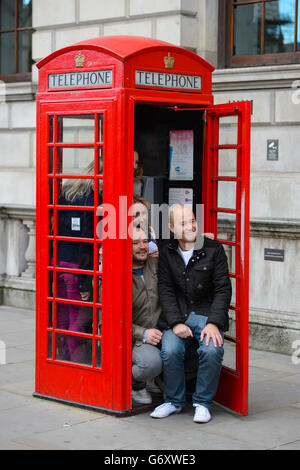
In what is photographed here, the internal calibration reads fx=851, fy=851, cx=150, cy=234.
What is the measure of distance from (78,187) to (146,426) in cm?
167

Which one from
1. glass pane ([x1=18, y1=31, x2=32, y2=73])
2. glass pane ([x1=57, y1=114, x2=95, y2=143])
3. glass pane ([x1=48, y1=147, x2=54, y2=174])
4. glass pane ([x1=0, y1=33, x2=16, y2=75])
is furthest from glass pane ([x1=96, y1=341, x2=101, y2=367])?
glass pane ([x1=0, y1=33, x2=16, y2=75])

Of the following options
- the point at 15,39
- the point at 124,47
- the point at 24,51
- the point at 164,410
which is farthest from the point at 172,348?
the point at 15,39

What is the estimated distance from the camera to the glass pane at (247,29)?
→ 8.81 metres

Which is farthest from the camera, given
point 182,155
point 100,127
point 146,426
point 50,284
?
point 182,155

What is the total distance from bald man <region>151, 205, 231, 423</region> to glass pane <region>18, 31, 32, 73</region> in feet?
20.0

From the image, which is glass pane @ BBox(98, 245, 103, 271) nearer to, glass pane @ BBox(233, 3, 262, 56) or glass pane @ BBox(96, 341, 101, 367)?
glass pane @ BBox(96, 341, 101, 367)

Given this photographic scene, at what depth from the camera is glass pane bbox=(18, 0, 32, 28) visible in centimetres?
1132

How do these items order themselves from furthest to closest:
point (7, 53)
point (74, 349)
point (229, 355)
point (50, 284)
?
point (7, 53)
point (229, 355)
point (50, 284)
point (74, 349)

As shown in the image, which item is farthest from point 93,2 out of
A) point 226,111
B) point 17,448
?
point 17,448

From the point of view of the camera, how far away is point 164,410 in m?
5.76

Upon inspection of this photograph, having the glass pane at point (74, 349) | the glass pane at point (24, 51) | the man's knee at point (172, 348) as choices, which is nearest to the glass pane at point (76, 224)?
the glass pane at point (74, 349)

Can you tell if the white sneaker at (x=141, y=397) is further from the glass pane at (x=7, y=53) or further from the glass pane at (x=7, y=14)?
the glass pane at (x=7, y=14)

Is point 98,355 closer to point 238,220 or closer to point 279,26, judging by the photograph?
point 238,220

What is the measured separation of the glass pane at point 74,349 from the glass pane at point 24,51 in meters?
6.07
